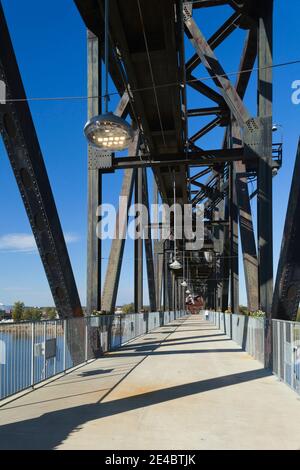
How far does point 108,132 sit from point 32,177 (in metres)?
2.91

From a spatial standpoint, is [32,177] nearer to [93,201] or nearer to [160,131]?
[93,201]

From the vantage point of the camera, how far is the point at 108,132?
233 inches

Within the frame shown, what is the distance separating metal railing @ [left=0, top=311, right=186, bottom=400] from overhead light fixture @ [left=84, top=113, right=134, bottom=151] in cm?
354

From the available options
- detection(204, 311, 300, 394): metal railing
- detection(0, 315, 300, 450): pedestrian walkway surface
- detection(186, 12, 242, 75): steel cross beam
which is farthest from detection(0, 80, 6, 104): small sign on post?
detection(186, 12, 242, 75): steel cross beam

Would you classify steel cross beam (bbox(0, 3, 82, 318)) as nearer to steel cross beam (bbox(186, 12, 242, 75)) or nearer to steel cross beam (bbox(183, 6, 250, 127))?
Result: steel cross beam (bbox(183, 6, 250, 127))

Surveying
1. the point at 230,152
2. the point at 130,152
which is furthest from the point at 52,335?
the point at 130,152

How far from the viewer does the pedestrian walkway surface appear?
17.1ft

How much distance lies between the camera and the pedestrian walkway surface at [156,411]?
5227 mm

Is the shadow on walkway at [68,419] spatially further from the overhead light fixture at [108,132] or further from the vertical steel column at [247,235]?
the vertical steel column at [247,235]

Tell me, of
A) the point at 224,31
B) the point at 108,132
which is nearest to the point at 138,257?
the point at 224,31

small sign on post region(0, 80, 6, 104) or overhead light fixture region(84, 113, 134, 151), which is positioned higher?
small sign on post region(0, 80, 6, 104)

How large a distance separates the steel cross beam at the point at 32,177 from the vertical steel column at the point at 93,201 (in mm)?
5397

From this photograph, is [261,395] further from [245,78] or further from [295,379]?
[245,78]

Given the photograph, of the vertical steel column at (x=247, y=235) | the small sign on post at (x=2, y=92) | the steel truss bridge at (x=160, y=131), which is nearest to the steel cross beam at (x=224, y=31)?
the steel truss bridge at (x=160, y=131)
